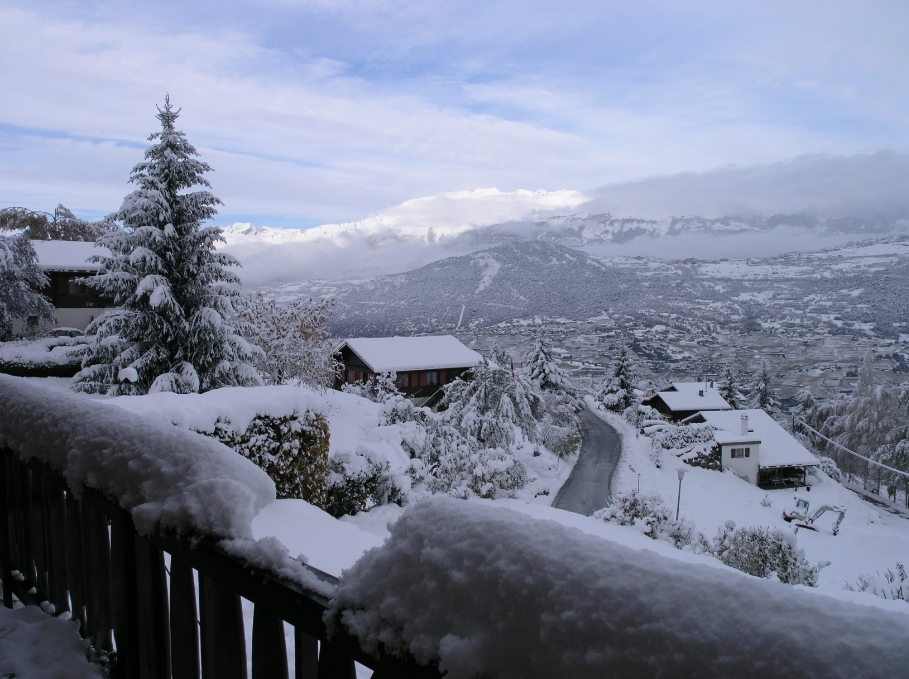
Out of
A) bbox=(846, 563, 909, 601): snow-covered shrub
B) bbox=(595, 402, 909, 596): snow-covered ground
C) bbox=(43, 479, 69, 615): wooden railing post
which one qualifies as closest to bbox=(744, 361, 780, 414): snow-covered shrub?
bbox=(595, 402, 909, 596): snow-covered ground

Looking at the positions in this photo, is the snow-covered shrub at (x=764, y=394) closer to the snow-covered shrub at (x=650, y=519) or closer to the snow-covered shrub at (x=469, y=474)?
the snow-covered shrub at (x=650, y=519)

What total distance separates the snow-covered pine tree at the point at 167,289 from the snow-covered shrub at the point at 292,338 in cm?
391

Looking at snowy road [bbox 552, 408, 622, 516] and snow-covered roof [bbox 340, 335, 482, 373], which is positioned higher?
snow-covered roof [bbox 340, 335, 482, 373]

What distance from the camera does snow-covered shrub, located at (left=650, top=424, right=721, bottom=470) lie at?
932 inches

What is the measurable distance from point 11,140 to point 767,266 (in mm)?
87896

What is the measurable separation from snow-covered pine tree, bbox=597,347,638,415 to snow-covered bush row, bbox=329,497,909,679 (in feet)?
125

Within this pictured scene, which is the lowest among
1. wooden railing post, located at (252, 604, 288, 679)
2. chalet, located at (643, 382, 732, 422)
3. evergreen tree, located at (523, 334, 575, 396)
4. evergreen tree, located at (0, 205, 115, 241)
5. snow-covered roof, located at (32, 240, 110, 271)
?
chalet, located at (643, 382, 732, 422)

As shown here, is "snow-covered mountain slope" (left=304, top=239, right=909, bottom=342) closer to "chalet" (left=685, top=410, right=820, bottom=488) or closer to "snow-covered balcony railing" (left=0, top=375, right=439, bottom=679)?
"chalet" (left=685, top=410, right=820, bottom=488)

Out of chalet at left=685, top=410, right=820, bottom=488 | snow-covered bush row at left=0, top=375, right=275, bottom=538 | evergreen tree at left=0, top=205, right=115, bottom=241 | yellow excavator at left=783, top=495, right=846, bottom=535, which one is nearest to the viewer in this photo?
snow-covered bush row at left=0, top=375, right=275, bottom=538

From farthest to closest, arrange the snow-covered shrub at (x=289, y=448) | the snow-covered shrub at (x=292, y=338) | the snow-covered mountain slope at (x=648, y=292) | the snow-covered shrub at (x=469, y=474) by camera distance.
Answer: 1. the snow-covered mountain slope at (x=648, y=292)
2. the snow-covered shrub at (x=292, y=338)
3. the snow-covered shrub at (x=469, y=474)
4. the snow-covered shrub at (x=289, y=448)

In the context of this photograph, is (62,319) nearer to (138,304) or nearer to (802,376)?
(138,304)

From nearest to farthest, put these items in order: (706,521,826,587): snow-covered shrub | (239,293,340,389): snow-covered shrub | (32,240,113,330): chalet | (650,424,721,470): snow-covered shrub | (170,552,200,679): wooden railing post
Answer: (170,552,200,679): wooden railing post, (706,521,826,587): snow-covered shrub, (239,293,340,389): snow-covered shrub, (32,240,113,330): chalet, (650,424,721,470): snow-covered shrub

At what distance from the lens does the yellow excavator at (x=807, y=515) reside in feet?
49.4

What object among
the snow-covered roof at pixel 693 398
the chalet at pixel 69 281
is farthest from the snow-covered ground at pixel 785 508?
the chalet at pixel 69 281
